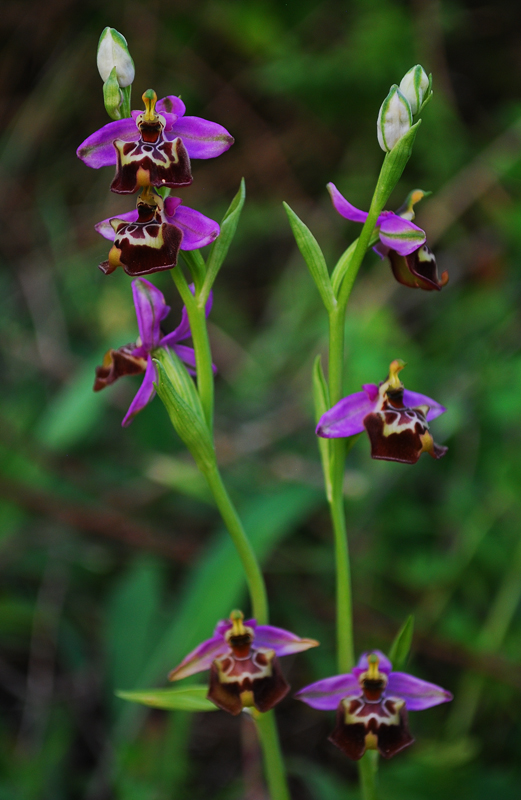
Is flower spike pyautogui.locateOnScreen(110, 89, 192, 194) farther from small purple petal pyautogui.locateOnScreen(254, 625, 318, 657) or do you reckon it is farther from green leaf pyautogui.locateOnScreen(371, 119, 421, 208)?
small purple petal pyautogui.locateOnScreen(254, 625, 318, 657)

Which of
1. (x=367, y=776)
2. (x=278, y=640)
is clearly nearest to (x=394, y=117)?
(x=278, y=640)

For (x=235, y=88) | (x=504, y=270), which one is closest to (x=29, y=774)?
(x=504, y=270)

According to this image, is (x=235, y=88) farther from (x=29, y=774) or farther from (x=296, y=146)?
(x=29, y=774)

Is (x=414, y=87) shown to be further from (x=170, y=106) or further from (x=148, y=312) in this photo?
(x=148, y=312)

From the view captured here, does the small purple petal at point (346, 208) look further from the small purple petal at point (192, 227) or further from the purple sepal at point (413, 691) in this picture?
the purple sepal at point (413, 691)

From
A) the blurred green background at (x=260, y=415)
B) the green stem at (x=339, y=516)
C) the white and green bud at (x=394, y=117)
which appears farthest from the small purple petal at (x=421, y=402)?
the blurred green background at (x=260, y=415)

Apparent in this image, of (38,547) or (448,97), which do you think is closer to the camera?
(38,547)
